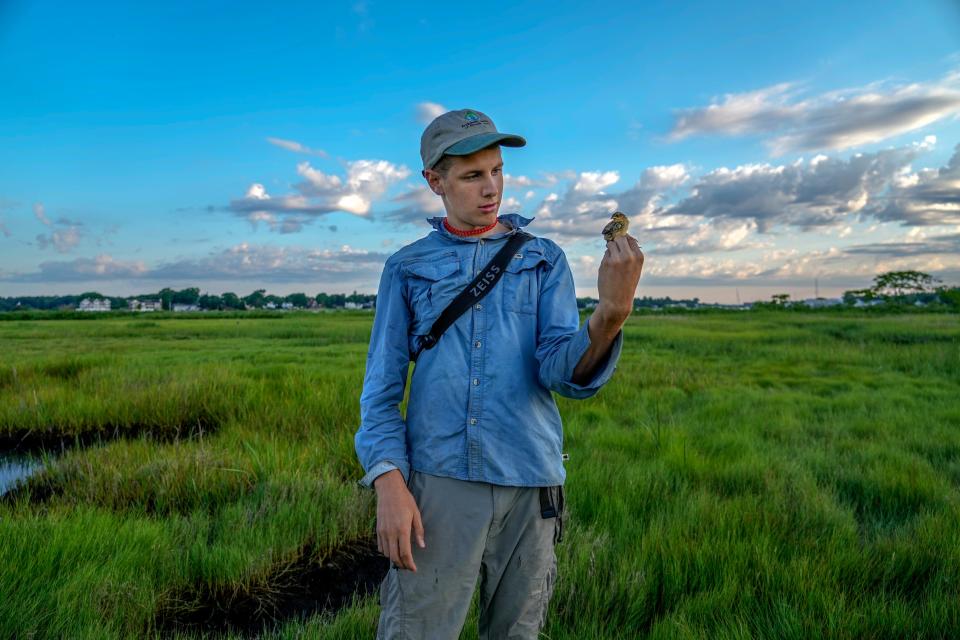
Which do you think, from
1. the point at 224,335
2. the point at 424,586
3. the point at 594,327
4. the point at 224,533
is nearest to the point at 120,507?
the point at 224,533

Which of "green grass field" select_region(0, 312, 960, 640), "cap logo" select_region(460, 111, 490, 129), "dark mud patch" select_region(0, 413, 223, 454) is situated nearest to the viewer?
"cap logo" select_region(460, 111, 490, 129)

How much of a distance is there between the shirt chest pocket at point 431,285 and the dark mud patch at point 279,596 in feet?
5.70

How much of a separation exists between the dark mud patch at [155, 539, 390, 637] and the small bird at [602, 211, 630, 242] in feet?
7.32

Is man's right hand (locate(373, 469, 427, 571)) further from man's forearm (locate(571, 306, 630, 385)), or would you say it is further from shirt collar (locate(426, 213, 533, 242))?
shirt collar (locate(426, 213, 533, 242))

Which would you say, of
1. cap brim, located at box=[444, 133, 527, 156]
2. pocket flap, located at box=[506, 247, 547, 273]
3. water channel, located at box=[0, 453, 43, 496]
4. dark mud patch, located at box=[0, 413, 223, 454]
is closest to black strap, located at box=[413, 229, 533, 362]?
pocket flap, located at box=[506, 247, 547, 273]

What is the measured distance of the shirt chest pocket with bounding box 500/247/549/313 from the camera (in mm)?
1642

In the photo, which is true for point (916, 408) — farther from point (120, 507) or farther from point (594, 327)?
point (120, 507)

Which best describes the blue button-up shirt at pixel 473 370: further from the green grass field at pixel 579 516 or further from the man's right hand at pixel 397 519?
the green grass field at pixel 579 516

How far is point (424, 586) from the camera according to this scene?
1.54 m

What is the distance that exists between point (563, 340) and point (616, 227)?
1.30 feet

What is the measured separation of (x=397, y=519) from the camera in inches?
57.6

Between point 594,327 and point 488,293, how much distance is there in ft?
1.25

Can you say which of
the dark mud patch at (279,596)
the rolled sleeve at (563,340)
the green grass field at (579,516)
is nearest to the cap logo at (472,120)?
the rolled sleeve at (563,340)

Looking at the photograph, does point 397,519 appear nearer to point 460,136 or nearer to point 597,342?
point 597,342
